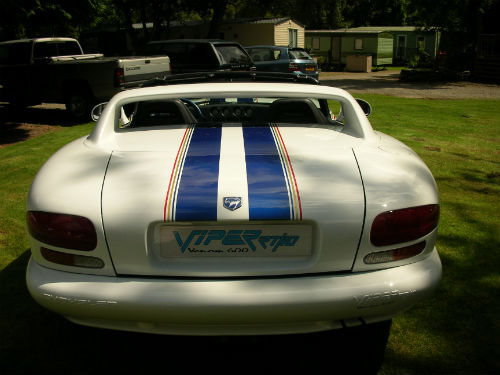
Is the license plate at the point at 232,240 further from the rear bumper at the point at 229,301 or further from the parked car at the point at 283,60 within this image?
the parked car at the point at 283,60

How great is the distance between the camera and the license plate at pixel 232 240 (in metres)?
2.04

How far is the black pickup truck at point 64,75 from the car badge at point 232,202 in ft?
31.5

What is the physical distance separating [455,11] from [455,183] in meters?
18.0

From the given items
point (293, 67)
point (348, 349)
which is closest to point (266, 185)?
point (348, 349)

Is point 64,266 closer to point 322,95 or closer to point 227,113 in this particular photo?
point 322,95

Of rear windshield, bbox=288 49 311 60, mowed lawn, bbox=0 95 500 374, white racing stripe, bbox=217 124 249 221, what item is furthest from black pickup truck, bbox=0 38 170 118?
white racing stripe, bbox=217 124 249 221

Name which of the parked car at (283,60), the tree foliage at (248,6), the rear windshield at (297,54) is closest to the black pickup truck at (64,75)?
the tree foliage at (248,6)

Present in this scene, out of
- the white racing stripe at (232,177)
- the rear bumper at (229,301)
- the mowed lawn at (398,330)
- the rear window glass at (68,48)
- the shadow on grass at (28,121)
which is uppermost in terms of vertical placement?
the rear window glass at (68,48)

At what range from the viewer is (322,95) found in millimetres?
2920

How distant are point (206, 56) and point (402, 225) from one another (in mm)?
11958

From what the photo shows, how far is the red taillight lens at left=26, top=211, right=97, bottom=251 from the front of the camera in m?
2.05

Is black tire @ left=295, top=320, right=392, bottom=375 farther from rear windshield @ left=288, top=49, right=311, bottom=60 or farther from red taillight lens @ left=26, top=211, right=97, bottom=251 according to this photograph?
rear windshield @ left=288, top=49, right=311, bottom=60

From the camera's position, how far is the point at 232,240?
204 cm

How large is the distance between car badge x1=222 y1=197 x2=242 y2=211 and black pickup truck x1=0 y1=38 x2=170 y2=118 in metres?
9.59
